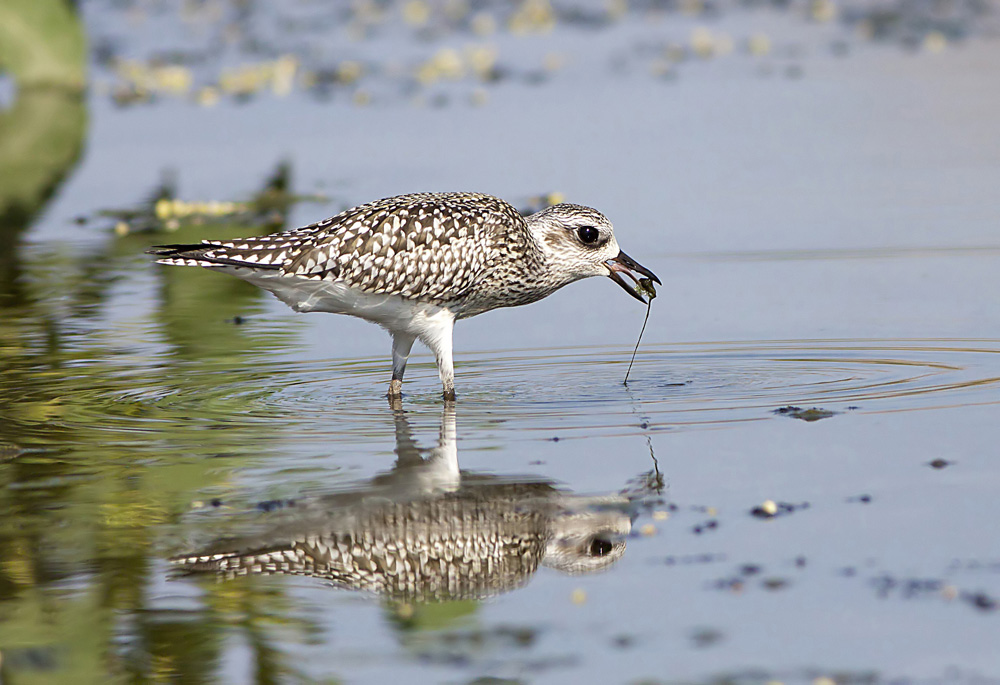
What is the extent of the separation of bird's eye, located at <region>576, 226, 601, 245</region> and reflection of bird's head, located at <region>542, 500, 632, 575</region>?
12.0ft

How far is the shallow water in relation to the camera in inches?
248

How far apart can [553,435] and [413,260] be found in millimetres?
1730

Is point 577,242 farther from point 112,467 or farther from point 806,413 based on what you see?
point 112,467

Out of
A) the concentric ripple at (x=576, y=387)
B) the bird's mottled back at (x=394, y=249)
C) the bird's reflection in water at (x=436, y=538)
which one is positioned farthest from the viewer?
the bird's mottled back at (x=394, y=249)

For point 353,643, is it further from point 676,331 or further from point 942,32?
point 942,32

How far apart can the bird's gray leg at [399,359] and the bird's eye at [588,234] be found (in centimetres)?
131

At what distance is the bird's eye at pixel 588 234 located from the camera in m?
11.1

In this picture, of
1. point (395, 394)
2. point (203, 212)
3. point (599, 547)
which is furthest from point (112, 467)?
point (203, 212)

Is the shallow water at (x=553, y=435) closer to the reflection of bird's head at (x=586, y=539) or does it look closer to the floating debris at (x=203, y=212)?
the reflection of bird's head at (x=586, y=539)

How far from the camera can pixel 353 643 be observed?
623cm

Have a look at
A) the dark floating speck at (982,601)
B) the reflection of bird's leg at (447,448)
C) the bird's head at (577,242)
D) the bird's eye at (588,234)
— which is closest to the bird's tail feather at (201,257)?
the reflection of bird's leg at (447,448)

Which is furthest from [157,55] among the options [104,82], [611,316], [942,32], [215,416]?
[215,416]

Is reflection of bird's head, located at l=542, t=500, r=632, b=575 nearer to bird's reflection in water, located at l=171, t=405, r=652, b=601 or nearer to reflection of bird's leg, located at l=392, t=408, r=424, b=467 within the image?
bird's reflection in water, located at l=171, t=405, r=652, b=601

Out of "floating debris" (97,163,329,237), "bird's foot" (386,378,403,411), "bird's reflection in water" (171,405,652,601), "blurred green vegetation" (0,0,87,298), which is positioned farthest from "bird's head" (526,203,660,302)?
"blurred green vegetation" (0,0,87,298)
